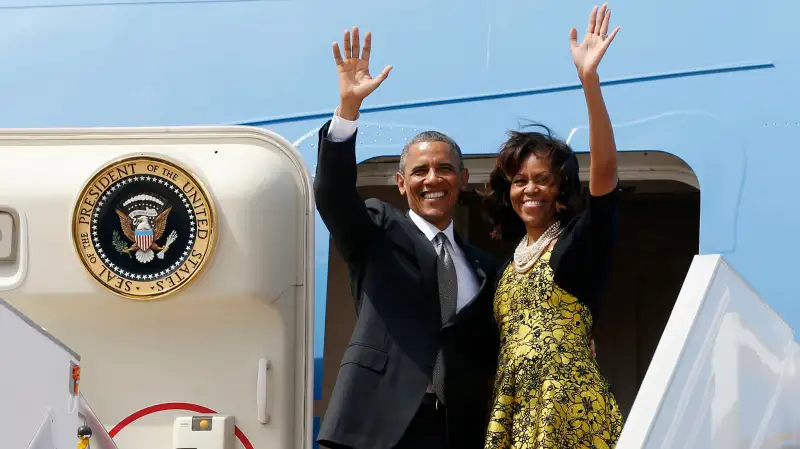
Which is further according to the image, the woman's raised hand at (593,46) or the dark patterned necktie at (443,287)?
the dark patterned necktie at (443,287)

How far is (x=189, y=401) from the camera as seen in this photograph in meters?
3.81

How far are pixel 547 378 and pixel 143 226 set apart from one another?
1.53 m

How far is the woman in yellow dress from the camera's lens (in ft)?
9.80

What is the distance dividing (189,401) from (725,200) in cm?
194

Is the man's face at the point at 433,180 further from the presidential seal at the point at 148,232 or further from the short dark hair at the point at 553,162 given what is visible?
the presidential seal at the point at 148,232

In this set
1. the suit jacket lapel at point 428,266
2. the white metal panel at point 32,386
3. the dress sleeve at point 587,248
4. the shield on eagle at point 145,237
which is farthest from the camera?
the shield on eagle at point 145,237

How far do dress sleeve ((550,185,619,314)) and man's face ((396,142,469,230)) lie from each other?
44 cm

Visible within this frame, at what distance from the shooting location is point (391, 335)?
3.28 metres

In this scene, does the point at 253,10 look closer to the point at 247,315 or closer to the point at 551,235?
the point at 247,315

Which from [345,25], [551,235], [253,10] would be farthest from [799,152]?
[253,10]

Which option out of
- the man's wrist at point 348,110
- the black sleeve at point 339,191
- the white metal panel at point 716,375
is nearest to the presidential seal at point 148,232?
the black sleeve at point 339,191

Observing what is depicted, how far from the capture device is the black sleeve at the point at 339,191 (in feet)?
10.5

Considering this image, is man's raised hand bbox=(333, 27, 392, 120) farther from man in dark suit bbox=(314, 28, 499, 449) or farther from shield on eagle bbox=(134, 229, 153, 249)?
shield on eagle bbox=(134, 229, 153, 249)

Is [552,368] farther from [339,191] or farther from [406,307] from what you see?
Result: [339,191]
